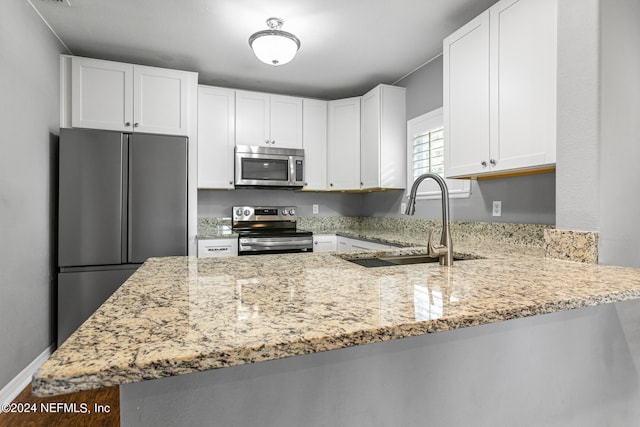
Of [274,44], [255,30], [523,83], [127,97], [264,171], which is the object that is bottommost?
[264,171]

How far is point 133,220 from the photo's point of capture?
2773 mm

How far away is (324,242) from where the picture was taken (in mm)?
3592

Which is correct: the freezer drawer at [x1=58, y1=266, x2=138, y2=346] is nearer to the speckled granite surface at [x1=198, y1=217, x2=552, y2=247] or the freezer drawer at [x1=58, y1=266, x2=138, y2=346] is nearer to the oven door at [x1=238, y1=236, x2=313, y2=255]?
Answer: the speckled granite surface at [x1=198, y1=217, x2=552, y2=247]

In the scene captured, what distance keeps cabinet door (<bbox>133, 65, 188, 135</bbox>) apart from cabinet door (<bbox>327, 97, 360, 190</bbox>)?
158 cm

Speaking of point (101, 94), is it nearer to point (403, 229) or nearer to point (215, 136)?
point (215, 136)

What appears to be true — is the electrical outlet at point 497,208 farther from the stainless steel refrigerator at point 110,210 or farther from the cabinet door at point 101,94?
the cabinet door at point 101,94

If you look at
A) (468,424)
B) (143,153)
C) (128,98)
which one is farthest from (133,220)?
(468,424)

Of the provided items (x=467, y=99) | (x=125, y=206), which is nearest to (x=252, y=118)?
(x=125, y=206)

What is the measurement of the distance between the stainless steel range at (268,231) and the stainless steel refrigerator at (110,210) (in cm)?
62

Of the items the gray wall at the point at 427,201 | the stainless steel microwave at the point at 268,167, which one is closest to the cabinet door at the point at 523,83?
the gray wall at the point at 427,201

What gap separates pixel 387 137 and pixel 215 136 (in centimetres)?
175

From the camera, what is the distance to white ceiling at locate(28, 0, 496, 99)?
2.24 meters

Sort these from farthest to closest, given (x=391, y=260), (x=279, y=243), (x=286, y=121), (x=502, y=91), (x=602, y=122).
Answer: (x=286, y=121), (x=279, y=243), (x=502, y=91), (x=391, y=260), (x=602, y=122)

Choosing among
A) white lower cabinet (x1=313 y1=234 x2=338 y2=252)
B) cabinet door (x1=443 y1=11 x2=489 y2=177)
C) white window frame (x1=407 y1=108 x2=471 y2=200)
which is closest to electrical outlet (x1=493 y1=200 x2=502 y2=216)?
white window frame (x1=407 y1=108 x2=471 y2=200)
